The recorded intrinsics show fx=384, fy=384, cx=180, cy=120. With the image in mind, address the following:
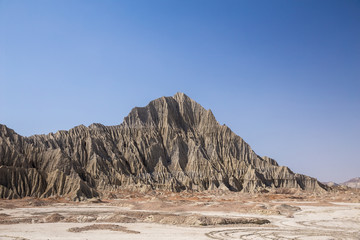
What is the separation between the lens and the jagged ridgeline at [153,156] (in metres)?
96.1

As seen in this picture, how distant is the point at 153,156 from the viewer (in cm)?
13150

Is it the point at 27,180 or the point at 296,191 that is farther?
the point at 296,191

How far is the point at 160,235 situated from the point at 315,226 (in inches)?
548

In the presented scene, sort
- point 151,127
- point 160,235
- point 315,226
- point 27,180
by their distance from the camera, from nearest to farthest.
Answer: point 160,235 → point 315,226 → point 27,180 → point 151,127

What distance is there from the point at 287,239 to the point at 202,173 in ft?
333

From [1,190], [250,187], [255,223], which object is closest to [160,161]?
[250,187]

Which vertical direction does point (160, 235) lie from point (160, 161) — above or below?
below

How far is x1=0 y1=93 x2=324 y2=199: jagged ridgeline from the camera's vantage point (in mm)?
96062

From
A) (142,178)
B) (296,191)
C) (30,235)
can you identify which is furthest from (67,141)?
(30,235)

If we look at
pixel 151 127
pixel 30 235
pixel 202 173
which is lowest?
pixel 30 235

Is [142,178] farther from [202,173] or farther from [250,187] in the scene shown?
[250,187]

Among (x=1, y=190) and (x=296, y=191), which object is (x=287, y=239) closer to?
(x=1, y=190)

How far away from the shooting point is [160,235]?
25969 mm

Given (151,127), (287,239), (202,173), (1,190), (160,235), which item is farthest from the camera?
(151,127)
